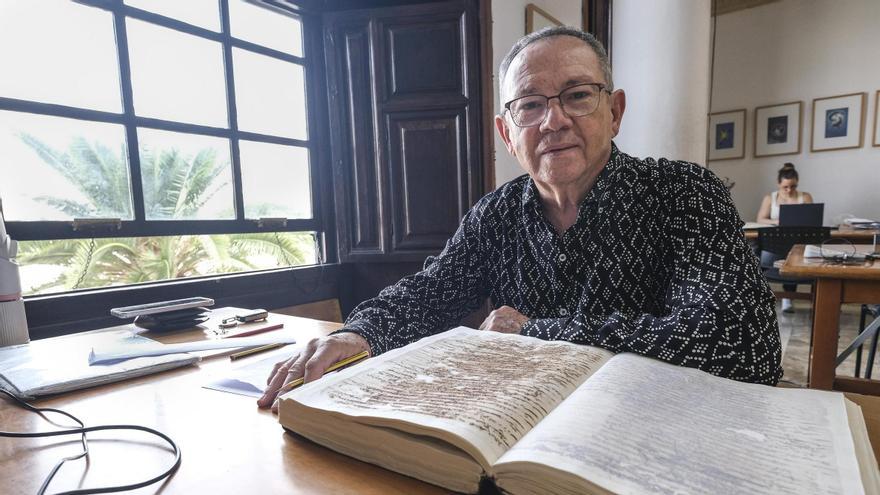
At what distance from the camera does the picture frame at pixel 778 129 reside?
4.70 meters

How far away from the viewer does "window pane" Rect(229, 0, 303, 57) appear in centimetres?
200

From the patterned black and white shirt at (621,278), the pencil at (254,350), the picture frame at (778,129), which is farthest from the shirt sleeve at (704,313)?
the picture frame at (778,129)

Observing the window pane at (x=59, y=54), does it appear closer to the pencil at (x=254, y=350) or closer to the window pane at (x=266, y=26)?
the window pane at (x=266, y=26)

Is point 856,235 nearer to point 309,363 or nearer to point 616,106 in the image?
point 616,106

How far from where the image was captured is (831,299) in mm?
1723

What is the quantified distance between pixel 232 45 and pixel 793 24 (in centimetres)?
554

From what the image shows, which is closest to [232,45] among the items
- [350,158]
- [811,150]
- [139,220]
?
[350,158]

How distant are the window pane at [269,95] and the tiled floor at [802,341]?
2.89 meters

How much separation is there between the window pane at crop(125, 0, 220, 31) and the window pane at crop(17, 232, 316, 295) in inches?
34.8

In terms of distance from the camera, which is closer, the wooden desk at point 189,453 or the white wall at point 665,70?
the wooden desk at point 189,453

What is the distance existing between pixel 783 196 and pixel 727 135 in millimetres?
992

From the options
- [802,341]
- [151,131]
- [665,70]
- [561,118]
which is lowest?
[802,341]

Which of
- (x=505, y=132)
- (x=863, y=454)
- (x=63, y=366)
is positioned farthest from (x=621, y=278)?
(x=63, y=366)

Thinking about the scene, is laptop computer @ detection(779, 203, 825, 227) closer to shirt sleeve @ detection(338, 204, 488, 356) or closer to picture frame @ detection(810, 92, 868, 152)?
picture frame @ detection(810, 92, 868, 152)
